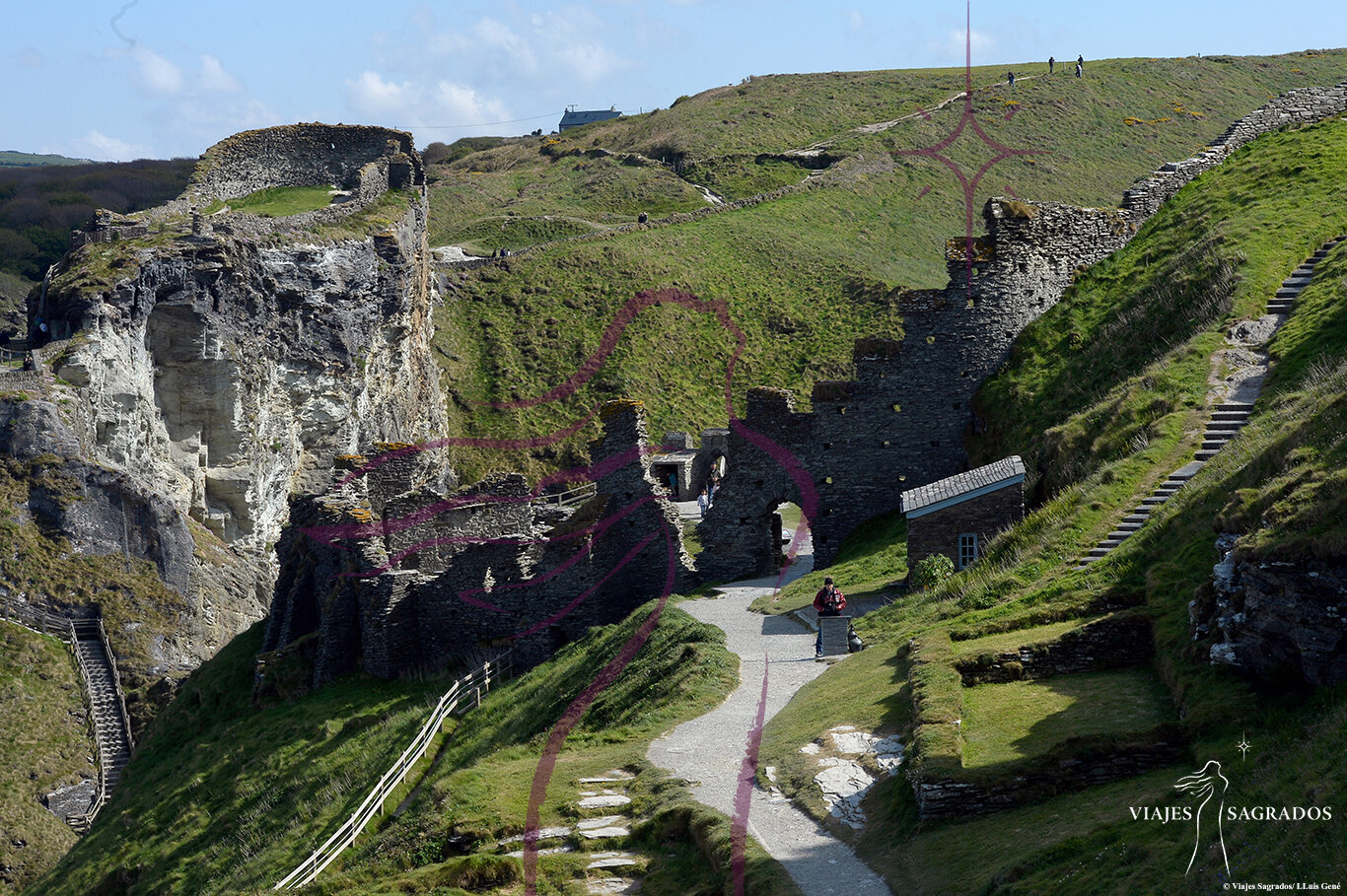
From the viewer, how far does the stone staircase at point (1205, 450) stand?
21119mm

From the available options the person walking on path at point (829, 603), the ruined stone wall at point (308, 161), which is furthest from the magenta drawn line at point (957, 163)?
the person walking on path at point (829, 603)

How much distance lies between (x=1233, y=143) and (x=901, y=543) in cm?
1936

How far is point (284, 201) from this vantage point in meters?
75.1

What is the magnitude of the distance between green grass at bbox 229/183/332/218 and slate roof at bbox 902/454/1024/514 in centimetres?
5086

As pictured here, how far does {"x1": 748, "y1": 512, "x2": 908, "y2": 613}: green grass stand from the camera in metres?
27.6

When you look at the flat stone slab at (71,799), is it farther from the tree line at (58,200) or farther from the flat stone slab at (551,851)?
the tree line at (58,200)

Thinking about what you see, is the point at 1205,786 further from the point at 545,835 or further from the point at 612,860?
A: the point at 545,835

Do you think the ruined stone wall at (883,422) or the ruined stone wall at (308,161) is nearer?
the ruined stone wall at (883,422)

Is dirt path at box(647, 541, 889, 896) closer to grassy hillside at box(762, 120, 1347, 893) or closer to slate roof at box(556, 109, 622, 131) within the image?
grassy hillside at box(762, 120, 1347, 893)

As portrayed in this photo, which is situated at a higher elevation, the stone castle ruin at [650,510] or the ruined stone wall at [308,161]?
the ruined stone wall at [308,161]

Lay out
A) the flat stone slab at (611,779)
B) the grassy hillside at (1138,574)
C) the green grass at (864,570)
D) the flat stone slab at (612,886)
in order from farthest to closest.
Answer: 1. the green grass at (864,570)
2. the flat stone slab at (611,779)
3. the flat stone slab at (612,886)
4. the grassy hillside at (1138,574)

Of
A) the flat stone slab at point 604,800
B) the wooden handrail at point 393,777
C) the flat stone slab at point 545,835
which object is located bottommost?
the wooden handrail at point 393,777

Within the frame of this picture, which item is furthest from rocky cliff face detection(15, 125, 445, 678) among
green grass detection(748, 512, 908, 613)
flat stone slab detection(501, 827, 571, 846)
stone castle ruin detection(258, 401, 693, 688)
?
flat stone slab detection(501, 827, 571, 846)

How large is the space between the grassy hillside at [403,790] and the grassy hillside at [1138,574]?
→ 1937mm
